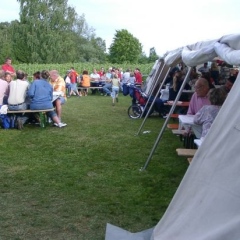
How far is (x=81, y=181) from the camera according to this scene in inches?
227

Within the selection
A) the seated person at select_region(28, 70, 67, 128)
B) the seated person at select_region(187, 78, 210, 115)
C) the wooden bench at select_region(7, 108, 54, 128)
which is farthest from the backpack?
the seated person at select_region(187, 78, 210, 115)

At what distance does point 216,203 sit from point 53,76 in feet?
28.1

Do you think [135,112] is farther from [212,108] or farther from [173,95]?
[212,108]

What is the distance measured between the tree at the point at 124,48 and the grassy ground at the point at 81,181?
7072cm

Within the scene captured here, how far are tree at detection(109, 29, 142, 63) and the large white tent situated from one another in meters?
75.6

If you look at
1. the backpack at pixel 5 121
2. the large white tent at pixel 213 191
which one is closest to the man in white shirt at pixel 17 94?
the backpack at pixel 5 121

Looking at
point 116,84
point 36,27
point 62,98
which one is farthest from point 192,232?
point 36,27

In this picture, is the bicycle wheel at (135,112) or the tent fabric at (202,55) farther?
the bicycle wheel at (135,112)

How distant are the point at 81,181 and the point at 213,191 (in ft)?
9.37

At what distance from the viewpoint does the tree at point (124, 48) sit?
263ft

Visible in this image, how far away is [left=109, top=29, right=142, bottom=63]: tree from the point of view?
80.1 metres

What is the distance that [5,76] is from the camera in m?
10.3

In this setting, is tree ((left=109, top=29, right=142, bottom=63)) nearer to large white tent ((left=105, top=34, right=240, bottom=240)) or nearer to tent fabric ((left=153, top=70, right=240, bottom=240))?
large white tent ((left=105, top=34, right=240, bottom=240))

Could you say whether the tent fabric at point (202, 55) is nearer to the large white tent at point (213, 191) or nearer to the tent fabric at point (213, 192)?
the large white tent at point (213, 191)
